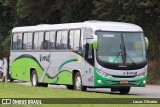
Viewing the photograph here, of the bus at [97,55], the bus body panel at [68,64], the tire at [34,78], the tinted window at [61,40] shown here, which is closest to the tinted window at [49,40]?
the bus at [97,55]

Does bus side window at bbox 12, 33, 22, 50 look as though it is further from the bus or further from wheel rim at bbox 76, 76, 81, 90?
wheel rim at bbox 76, 76, 81, 90

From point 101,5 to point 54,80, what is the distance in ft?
51.9

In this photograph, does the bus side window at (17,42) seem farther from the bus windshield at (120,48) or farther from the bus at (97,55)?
the bus windshield at (120,48)

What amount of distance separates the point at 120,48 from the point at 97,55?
43.9 inches

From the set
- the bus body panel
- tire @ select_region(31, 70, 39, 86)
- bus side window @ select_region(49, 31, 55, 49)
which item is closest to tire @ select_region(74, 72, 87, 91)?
the bus body panel

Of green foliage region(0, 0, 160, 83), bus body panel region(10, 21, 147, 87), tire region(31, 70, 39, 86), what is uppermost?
green foliage region(0, 0, 160, 83)

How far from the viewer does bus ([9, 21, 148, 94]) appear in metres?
25.2

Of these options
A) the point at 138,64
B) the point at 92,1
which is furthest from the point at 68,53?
the point at 92,1

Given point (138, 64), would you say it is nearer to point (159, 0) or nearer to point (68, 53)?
point (68, 53)

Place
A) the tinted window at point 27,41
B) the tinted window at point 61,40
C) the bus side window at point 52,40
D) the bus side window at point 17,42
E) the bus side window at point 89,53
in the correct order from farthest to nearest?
the bus side window at point 17,42, the tinted window at point 27,41, the bus side window at point 52,40, the tinted window at point 61,40, the bus side window at point 89,53

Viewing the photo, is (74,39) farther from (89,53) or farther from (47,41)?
(47,41)

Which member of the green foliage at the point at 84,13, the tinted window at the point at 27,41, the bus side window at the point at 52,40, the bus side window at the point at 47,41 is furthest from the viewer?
the green foliage at the point at 84,13

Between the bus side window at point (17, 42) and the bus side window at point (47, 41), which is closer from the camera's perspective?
the bus side window at point (47, 41)

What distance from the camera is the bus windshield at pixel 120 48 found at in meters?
25.3
